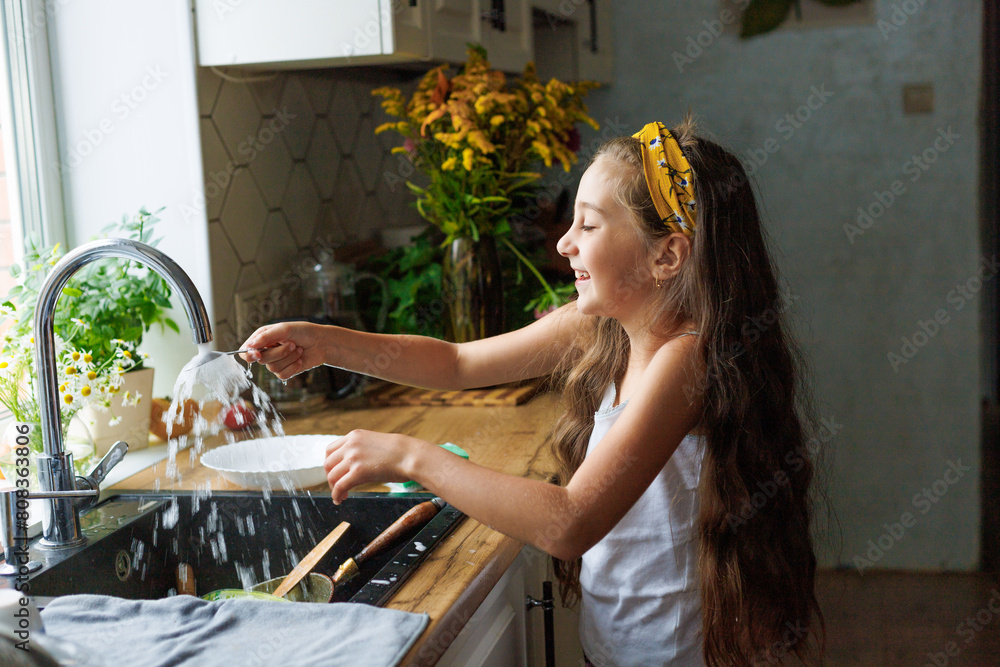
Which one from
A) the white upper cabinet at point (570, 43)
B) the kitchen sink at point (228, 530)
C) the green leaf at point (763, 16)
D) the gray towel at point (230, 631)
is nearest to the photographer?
the gray towel at point (230, 631)

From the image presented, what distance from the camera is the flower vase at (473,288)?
1.73 metres

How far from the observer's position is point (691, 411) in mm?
956

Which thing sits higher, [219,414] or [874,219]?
[874,219]

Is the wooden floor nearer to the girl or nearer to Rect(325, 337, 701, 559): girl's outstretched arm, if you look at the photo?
the girl

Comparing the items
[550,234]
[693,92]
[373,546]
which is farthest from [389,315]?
[693,92]

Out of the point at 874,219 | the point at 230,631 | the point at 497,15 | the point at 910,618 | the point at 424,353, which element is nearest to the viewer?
the point at 230,631

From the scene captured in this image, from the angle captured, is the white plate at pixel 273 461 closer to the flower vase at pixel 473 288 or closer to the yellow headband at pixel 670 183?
the flower vase at pixel 473 288

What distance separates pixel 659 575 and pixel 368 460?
1.32 ft

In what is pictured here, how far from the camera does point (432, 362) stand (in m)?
1.28

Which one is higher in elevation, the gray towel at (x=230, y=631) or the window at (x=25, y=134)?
the window at (x=25, y=134)

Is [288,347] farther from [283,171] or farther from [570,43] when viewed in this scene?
[570,43]

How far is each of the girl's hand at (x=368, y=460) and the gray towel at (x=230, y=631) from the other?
13cm

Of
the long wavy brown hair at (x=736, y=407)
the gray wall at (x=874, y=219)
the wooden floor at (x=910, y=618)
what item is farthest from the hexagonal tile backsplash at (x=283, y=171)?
the wooden floor at (x=910, y=618)

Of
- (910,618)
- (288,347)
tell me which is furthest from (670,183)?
(910,618)
